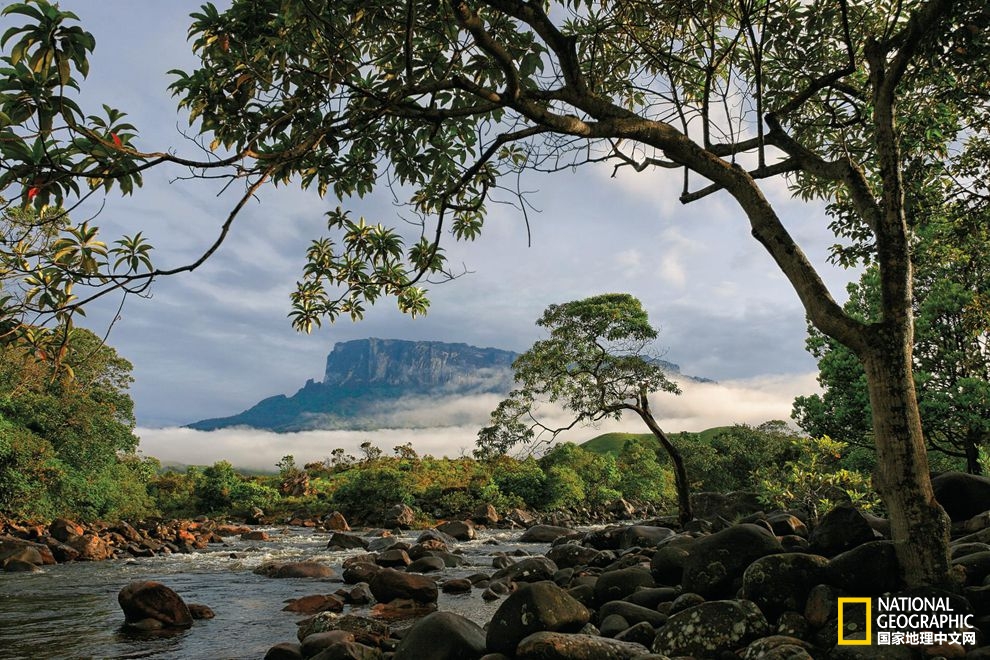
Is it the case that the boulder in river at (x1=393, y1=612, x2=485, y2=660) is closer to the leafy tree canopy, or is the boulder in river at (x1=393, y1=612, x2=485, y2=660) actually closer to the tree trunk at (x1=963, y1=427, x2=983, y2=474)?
the leafy tree canopy

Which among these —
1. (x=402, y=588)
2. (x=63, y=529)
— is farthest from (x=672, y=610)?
(x=63, y=529)

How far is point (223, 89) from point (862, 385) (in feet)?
73.3

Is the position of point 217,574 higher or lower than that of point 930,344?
lower

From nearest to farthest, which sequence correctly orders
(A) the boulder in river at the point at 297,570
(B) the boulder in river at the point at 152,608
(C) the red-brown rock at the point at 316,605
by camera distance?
(B) the boulder in river at the point at 152,608
(C) the red-brown rock at the point at 316,605
(A) the boulder in river at the point at 297,570

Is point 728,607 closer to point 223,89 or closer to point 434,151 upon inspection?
point 434,151

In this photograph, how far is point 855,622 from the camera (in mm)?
5637

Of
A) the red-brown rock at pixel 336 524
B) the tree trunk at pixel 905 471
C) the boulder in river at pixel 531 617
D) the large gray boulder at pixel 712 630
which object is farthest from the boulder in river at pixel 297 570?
the red-brown rock at pixel 336 524

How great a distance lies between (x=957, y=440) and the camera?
21.0 m

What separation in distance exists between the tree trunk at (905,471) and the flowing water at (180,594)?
6.66 meters

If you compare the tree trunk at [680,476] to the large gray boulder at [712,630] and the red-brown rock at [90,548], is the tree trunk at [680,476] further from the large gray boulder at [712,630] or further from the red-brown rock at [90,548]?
the red-brown rock at [90,548]

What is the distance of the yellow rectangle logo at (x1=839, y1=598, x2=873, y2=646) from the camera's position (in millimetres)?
5465

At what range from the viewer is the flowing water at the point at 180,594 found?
910cm

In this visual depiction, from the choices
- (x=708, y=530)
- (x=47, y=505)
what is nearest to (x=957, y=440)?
(x=708, y=530)

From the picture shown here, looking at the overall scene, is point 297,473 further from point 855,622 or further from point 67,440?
point 855,622
